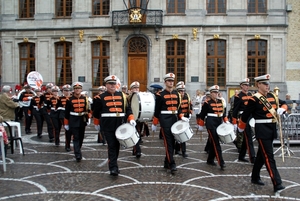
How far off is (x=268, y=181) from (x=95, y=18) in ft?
70.7

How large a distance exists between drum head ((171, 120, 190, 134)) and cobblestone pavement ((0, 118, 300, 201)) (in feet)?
2.89

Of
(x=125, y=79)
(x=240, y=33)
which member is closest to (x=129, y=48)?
(x=125, y=79)

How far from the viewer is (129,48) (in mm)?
27344

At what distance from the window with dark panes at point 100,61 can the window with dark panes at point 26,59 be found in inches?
180

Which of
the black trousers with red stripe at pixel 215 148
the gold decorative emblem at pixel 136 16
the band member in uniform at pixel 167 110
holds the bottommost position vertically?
the black trousers with red stripe at pixel 215 148

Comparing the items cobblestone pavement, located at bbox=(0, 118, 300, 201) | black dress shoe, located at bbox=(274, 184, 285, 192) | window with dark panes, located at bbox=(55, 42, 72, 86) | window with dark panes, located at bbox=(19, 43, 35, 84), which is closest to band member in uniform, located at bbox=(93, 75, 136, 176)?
cobblestone pavement, located at bbox=(0, 118, 300, 201)

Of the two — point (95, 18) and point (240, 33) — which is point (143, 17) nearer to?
point (95, 18)

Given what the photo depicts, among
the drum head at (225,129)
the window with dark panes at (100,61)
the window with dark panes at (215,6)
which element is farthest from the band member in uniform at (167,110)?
the window with dark panes at (100,61)

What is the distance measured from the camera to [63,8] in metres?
28.0

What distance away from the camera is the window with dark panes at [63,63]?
2798cm

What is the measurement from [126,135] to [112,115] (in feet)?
1.98

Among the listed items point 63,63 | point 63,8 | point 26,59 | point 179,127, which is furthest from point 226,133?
point 26,59

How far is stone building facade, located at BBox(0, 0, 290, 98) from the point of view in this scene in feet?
86.0

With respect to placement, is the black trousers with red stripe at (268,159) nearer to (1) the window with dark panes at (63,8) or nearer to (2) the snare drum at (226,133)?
(2) the snare drum at (226,133)
